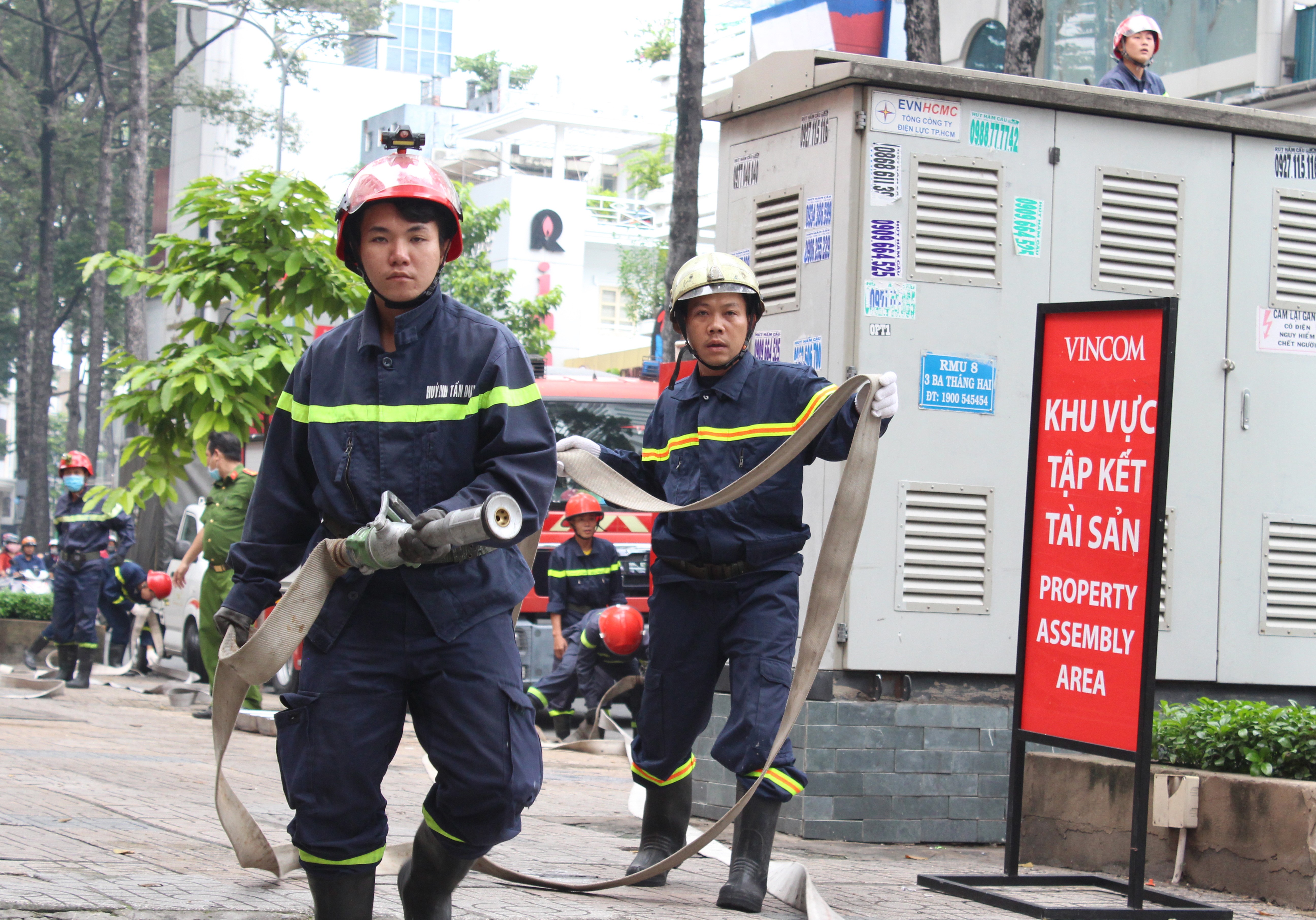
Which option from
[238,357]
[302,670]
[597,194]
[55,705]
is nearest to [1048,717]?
[302,670]

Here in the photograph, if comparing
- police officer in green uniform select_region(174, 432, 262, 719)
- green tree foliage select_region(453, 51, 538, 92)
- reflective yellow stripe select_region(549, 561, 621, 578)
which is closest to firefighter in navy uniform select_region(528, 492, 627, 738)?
reflective yellow stripe select_region(549, 561, 621, 578)

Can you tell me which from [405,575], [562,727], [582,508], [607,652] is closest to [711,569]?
[405,575]

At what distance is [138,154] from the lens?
109 ft

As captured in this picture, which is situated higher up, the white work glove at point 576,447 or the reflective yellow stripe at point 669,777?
the white work glove at point 576,447

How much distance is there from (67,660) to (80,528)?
1442mm

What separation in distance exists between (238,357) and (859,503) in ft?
19.2

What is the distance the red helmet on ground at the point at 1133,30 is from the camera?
8570mm

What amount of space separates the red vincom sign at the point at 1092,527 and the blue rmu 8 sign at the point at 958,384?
4.29 feet

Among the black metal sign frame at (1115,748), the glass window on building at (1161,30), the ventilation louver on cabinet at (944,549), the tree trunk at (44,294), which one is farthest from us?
the tree trunk at (44,294)

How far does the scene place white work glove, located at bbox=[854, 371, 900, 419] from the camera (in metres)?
4.84

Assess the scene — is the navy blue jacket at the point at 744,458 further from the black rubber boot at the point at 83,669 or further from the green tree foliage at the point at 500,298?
the green tree foliage at the point at 500,298

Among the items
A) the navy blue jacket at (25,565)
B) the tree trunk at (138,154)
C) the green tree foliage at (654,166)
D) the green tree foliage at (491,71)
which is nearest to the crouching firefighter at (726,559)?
the tree trunk at (138,154)

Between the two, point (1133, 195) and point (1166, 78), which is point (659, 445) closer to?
point (1133, 195)

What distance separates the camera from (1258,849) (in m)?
5.57
